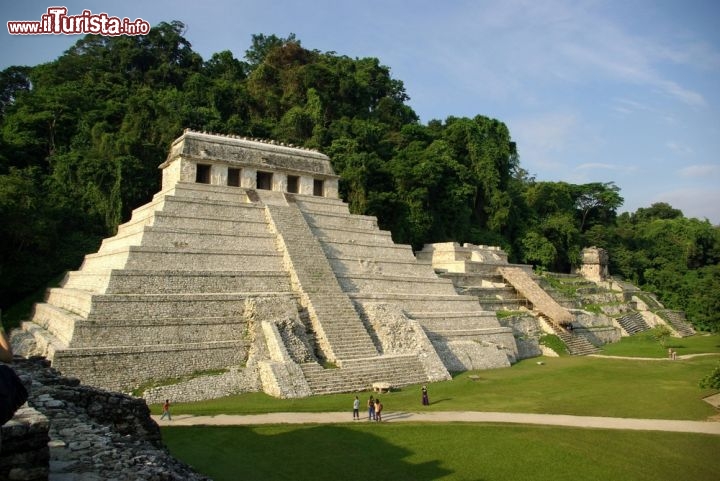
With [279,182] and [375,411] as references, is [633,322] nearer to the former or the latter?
[279,182]

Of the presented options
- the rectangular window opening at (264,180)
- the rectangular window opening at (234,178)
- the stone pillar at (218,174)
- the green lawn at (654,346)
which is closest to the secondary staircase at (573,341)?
the green lawn at (654,346)

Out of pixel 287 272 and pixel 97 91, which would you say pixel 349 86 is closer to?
pixel 97 91

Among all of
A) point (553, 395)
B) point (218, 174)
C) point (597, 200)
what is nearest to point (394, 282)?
point (553, 395)

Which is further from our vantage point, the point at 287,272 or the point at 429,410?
the point at 287,272

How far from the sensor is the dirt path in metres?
15.5

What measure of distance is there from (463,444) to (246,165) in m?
20.1

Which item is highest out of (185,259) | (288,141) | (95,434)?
(288,141)

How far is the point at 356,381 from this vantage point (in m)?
19.9

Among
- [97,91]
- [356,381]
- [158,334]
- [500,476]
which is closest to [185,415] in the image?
[158,334]

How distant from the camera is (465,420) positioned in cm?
1638

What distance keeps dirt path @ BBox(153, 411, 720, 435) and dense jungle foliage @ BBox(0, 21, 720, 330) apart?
742 inches

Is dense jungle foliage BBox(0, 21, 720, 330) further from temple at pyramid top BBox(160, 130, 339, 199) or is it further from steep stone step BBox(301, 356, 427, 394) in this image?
steep stone step BBox(301, 356, 427, 394)

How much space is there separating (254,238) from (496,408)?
13559mm

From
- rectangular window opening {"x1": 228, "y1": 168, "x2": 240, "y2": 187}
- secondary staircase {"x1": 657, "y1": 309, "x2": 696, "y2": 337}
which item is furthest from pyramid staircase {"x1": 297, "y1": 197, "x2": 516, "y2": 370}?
secondary staircase {"x1": 657, "y1": 309, "x2": 696, "y2": 337}
